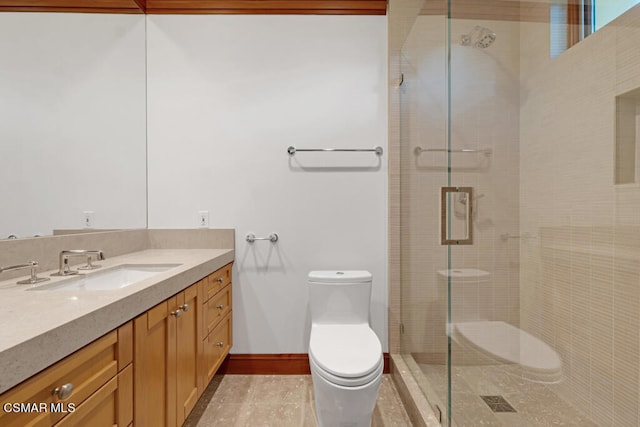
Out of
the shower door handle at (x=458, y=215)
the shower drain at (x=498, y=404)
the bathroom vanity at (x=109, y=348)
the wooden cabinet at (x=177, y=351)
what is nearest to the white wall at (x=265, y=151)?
the wooden cabinet at (x=177, y=351)

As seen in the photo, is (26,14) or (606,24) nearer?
(606,24)

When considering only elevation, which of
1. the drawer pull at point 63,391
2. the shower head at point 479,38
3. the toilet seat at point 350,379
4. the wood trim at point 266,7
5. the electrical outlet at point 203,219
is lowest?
the toilet seat at point 350,379

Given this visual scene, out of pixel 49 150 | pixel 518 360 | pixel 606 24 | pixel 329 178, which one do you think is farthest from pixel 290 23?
pixel 518 360

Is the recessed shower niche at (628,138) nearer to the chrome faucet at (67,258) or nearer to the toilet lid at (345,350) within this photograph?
the toilet lid at (345,350)

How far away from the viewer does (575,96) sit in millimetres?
1038

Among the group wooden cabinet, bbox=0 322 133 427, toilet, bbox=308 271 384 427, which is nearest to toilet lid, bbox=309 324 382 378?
toilet, bbox=308 271 384 427

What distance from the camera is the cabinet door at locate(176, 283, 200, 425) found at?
139 centimetres

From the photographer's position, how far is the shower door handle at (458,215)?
1.36 meters

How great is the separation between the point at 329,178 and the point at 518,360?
57.0 inches

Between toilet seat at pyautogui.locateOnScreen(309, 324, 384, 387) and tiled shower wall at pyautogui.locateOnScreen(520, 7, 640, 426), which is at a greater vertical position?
tiled shower wall at pyautogui.locateOnScreen(520, 7, 640, 426)

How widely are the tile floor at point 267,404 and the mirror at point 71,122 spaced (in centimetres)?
116

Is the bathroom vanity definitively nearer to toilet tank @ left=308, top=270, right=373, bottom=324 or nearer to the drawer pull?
the drawer pull

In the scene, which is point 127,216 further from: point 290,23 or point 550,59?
point 550,59

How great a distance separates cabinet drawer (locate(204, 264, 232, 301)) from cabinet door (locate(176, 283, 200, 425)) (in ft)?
0.49
